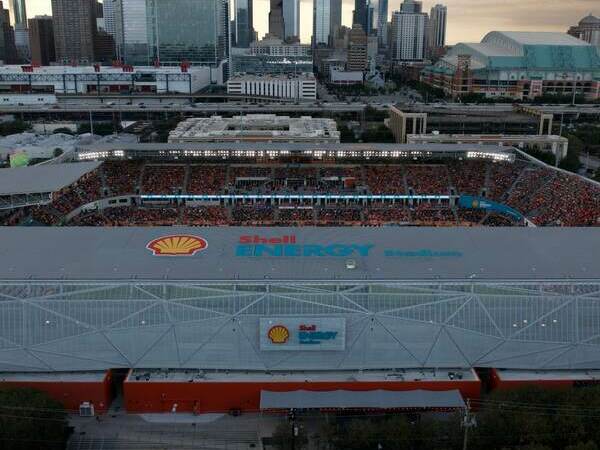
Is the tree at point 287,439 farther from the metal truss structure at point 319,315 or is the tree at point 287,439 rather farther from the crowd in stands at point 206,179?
the crowd in stands at point 206,179

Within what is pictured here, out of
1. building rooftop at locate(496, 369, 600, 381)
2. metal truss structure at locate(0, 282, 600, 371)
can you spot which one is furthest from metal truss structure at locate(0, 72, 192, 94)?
building rooftop at locate(496, 369, 600, 381)

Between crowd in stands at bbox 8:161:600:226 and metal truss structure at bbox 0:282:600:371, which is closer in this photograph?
metal truss structure at bbox 0:282:600:371

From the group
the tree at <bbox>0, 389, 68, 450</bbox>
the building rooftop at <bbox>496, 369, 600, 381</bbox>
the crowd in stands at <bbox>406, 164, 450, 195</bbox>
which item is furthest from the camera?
the crowd in stands at <bbox>406, 164, 450, 195</bbox>

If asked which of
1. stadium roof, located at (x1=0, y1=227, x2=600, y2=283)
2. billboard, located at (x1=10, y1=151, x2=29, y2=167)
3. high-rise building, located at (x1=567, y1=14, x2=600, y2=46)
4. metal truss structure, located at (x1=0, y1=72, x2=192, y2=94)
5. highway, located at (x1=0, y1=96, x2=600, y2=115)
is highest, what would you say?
high-rise building, located at (x1=567, y1=14, x2=600, y2=46)

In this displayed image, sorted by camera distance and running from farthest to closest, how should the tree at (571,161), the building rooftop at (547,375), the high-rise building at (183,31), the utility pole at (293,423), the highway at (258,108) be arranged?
the high-rise building at (183,31)
the highway at (258,108)
the tree at (571,161)
the building rooftop at (547,375)
the utility pole at (293,423)

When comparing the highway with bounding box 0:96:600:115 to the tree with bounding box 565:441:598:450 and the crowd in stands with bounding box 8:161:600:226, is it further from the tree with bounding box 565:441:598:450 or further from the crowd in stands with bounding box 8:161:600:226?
the tree with bounding box 565:441:598:450

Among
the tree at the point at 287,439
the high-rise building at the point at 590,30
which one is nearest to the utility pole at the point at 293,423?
the tree at the point at 287,439

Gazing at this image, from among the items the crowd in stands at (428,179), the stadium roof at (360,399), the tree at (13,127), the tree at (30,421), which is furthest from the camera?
the tree at (13,127)

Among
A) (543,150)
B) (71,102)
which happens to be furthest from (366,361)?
(71,102)
